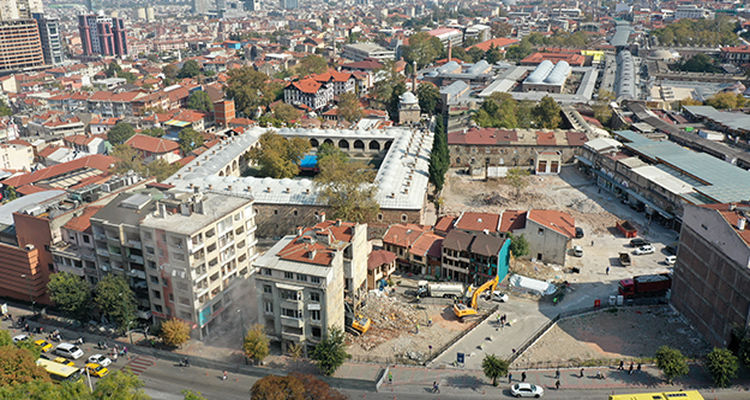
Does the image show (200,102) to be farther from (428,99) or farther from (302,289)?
(302,289)

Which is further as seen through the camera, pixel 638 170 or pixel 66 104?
pixel 66 104

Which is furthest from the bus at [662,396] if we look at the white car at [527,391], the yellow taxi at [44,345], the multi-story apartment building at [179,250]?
the yellow taxi at [44,345]

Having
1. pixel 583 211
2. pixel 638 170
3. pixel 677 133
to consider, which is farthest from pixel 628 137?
pixel 583 211

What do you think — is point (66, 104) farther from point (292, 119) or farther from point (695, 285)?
point (695, 285)

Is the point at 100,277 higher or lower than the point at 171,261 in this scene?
lower

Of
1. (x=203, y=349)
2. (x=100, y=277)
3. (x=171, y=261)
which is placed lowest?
(x=203, y=349)

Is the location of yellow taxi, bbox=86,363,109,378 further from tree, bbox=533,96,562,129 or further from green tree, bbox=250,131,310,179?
tree, bbox=533,96,562,129

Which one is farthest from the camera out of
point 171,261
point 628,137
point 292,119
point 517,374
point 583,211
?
point 292,119

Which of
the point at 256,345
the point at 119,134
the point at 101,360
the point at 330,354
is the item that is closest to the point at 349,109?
the point at 119,134

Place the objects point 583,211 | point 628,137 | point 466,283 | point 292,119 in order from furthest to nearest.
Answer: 1. point 292,119
2. point 628,137
3. point 583,211
4. point 466,283
